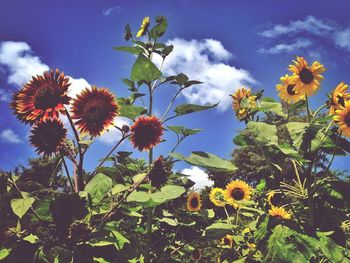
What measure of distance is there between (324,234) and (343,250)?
0.44ft

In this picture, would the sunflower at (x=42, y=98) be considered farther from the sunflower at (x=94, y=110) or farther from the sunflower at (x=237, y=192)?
the sunflower at (x=237, y=192)

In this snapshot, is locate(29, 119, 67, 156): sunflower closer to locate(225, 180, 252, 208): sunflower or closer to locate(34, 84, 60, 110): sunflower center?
locate(34, 84, 60, 110): sunflower center

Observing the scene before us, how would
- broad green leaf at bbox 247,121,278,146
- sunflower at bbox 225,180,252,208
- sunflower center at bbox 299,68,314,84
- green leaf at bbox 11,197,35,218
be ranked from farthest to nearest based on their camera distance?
sunflower at bbox 225,180,252,208, sunflower center at bbox 299,68,314,84, broad green leaf at bbox 247,121,278,146, green leaf at bbox 11,197,35,218

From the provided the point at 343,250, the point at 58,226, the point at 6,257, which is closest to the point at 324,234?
the point at 343,250

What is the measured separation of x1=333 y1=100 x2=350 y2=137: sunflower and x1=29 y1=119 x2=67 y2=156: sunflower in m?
1.64

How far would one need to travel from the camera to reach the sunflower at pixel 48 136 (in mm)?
1605

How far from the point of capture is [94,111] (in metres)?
1.71

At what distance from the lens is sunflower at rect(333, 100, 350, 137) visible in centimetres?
242

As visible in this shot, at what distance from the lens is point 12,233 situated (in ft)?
5.65

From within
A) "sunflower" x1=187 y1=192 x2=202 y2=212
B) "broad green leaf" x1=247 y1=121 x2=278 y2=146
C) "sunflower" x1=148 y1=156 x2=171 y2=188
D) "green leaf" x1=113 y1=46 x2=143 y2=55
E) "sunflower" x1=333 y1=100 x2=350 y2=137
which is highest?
"green leaf" x1=113 y1=46 x2=143 y2=55

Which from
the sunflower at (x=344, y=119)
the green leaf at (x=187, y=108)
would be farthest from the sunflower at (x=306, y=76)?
the green leaf at (x=187, y=108)

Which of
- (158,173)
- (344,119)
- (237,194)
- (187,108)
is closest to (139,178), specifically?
(158,173)

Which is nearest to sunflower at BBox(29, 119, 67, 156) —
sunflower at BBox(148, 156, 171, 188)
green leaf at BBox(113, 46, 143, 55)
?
sunflower at BBox(148, 156, 171, 188)

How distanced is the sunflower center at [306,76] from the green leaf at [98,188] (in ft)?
5.77
